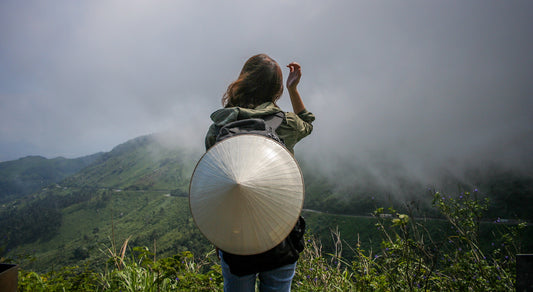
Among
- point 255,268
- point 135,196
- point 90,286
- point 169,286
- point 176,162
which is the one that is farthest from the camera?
point 176,162

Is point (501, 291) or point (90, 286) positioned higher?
point (90, 286)

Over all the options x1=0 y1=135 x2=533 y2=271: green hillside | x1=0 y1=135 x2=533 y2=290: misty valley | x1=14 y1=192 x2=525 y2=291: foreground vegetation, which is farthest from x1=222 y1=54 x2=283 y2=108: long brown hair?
x1=0 y1=135 x2=533 y2=271: green hillside

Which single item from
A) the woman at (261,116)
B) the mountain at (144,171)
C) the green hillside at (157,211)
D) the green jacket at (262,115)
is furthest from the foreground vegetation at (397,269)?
the mountain at (144,171)

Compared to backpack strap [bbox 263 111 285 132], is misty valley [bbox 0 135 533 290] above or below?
below

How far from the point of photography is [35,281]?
9.71 ft

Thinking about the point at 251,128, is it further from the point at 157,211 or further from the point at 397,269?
the point at 157,211

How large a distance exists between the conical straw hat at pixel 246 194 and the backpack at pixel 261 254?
0.39ft

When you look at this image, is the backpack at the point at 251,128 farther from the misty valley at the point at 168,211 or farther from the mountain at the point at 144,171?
the mountain at the point at 144,171

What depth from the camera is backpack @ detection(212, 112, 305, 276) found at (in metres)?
1.23

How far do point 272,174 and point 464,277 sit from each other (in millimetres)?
2603

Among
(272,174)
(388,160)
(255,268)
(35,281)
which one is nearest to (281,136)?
(272,174)

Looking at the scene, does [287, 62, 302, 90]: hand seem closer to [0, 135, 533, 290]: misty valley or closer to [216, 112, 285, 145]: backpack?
[216, 112, 285, 145]: backpack

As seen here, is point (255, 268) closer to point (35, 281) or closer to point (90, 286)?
point (90, 286)

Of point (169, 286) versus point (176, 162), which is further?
point (176, 162)
